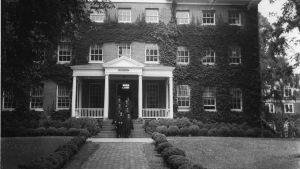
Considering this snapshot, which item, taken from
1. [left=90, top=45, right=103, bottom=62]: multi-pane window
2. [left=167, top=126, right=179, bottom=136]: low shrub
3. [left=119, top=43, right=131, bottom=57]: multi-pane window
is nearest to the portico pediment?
[left=119, top=43, right=131, bottom=57]: multi-pane window

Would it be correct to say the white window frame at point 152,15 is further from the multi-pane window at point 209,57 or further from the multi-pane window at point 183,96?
the multi-pane window at point 183,96

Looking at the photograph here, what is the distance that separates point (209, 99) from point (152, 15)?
839 centimetres

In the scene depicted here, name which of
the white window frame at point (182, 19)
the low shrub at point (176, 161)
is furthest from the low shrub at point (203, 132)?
the low shrub at point (176, 161)

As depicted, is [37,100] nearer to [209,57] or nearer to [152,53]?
Answer: [152,53]

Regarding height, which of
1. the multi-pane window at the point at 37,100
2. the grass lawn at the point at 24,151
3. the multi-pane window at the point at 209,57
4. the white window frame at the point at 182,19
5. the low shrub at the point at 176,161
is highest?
the white window frame at the point at 182,19

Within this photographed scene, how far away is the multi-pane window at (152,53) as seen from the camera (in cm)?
2947

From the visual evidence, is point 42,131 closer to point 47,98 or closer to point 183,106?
point 47,98

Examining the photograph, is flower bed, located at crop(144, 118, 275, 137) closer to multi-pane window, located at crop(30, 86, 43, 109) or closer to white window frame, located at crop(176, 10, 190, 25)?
white window frame, located at crop(176, 10, 190, 25)

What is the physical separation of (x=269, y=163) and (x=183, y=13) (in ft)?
66.5

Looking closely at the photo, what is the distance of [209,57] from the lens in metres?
30.4

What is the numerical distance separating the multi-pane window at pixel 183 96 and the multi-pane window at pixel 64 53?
927 cm

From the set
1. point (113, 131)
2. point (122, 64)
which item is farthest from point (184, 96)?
point (113, 131)

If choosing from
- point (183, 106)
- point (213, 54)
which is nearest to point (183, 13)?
point (213, 54)

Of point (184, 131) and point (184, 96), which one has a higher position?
point (184, 96)
